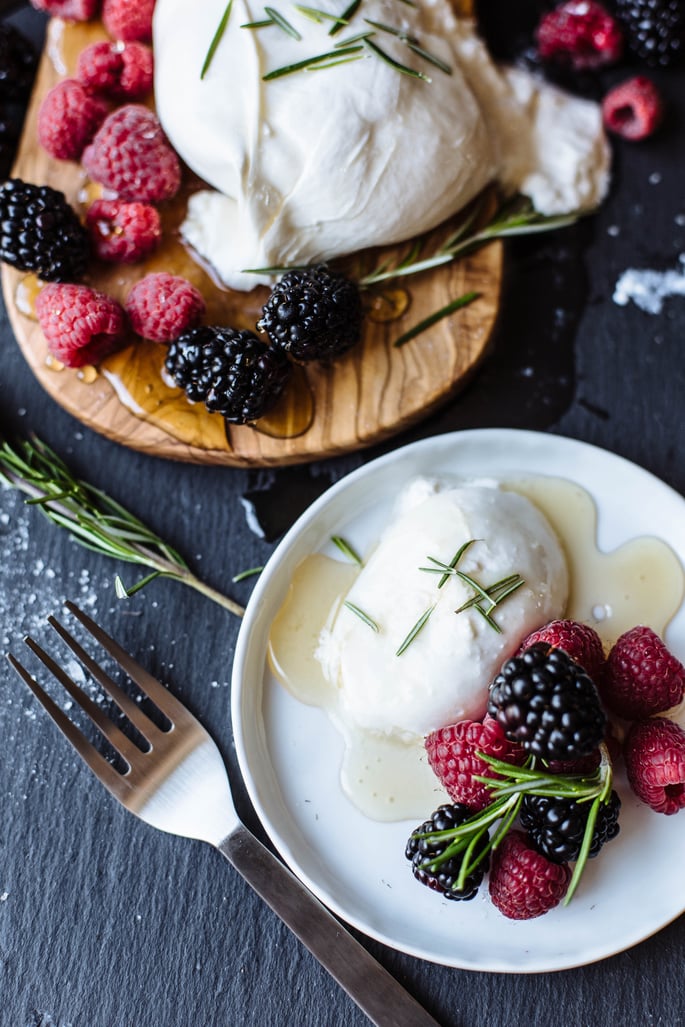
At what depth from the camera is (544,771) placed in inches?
48.6

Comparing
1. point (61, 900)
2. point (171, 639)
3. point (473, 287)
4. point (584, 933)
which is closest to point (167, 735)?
point (171, 639)

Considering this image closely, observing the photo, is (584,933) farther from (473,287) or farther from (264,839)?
(473,287)

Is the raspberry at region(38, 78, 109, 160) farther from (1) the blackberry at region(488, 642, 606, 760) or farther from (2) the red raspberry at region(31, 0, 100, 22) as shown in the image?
(1) the blackberry at region(488, 642, 606, 760)

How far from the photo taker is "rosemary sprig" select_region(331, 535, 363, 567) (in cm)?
147

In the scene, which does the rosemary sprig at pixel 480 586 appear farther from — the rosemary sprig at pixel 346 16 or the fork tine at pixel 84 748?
the rosemary sprig at pixel 346 16

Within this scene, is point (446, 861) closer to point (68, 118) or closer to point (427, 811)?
point (427, 811)

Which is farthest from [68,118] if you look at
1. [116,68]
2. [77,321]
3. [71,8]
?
[77,321]

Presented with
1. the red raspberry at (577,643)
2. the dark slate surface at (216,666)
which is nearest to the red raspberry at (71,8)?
the dark slate surface at (216,666)

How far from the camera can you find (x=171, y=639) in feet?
5.03

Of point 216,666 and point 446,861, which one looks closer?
point 446,861

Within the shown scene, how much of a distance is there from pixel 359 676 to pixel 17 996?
0.72 m

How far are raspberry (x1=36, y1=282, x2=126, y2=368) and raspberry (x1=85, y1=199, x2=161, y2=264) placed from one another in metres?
0.08

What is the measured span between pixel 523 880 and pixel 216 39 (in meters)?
1.26

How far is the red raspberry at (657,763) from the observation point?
4.06 ft
